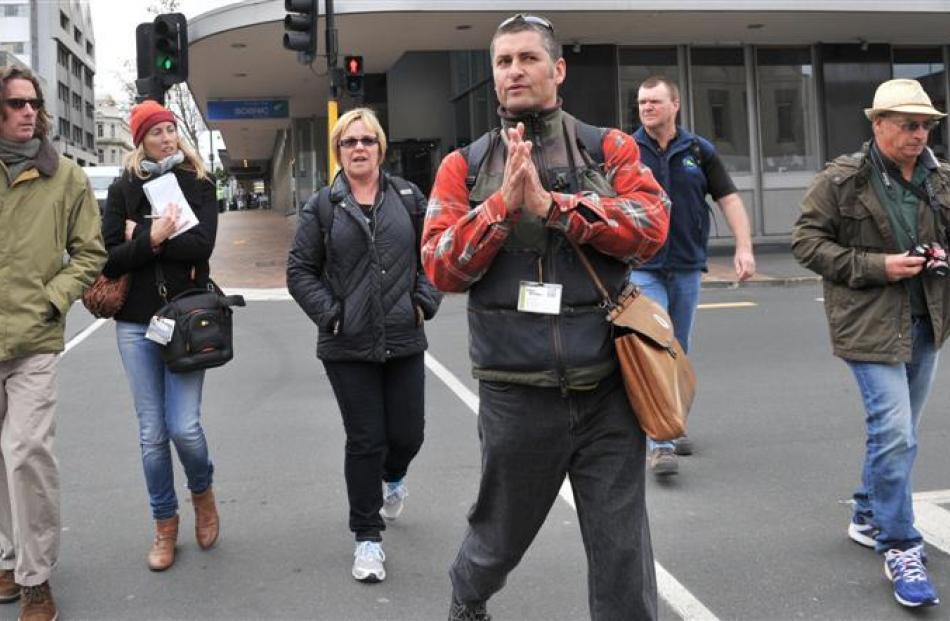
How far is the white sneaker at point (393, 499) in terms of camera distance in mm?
4449

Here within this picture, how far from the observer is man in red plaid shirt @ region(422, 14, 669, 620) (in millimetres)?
2455

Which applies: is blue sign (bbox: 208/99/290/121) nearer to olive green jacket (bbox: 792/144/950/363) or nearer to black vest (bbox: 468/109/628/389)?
olive green jacket (bbox: 792/144/950/363)

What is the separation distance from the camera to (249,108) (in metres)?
28.2

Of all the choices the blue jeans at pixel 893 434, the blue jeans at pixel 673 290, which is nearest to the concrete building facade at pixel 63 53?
the blue jeans at pixel 673 290

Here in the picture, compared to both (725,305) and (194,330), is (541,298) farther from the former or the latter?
(725,305)

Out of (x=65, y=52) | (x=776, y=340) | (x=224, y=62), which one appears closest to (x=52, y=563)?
(x=776, y=340)

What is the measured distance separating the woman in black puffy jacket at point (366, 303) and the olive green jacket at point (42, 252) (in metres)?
0.87

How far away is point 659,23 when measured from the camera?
62.2 ft

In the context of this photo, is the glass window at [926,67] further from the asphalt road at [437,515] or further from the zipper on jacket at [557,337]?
the zipper on jacket at [557,337]

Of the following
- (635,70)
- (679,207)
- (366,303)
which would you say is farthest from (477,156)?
(635,70)

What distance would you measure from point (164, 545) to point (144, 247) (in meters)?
1.34

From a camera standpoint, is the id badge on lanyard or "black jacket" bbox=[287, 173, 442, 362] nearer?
the id badge on lanyard

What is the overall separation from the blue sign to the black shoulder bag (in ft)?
81.9

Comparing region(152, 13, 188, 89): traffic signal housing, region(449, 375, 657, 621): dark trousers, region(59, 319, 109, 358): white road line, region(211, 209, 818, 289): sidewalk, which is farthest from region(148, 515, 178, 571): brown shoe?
region(211, 209, 818, 289): sidewalk
